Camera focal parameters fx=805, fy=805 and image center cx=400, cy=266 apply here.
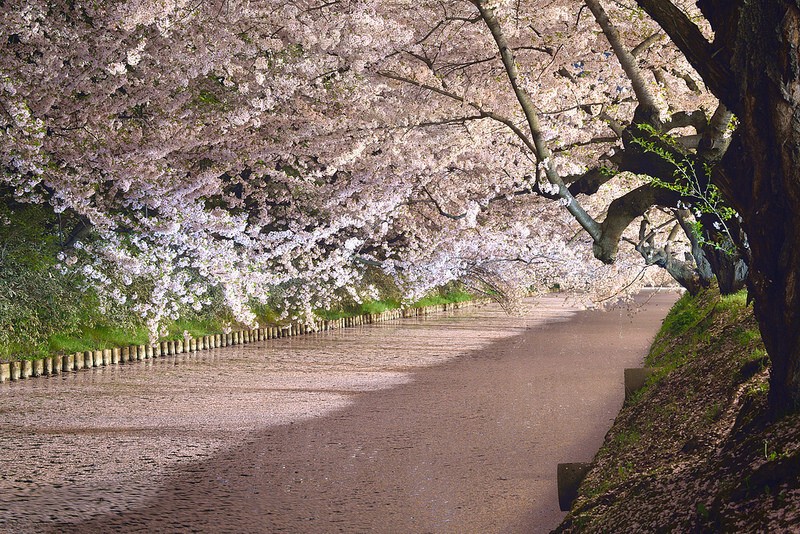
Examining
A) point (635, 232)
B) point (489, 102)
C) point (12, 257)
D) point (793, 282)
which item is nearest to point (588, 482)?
point (793, 282)

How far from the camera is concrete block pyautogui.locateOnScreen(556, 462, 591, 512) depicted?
22.9 feet

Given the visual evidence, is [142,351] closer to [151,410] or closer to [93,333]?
[93,333]

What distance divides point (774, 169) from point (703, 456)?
2.20m

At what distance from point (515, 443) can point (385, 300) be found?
87.2 feet

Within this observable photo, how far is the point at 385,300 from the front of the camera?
36.9 m

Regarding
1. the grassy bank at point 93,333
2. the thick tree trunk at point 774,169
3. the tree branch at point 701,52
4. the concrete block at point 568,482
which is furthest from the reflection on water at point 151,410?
A: the tree branch at point 701,52

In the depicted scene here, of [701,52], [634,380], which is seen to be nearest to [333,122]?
[634,380]

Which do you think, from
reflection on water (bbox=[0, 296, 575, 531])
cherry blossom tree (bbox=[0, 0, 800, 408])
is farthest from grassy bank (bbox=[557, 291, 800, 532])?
reflection on water (bbox=[0, 296, 575, 531])

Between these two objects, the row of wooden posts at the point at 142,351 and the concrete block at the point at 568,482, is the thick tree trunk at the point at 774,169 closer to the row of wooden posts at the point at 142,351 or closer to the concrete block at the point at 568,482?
the concrete block at the point at 568,482

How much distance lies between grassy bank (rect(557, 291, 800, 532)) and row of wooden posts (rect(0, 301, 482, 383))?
1163cm

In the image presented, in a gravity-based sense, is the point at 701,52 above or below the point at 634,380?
above

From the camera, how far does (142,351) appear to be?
19484 mm

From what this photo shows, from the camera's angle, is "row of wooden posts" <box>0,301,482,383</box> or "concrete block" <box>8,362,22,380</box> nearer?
"concrete block" <box>8,362,22,380</box>

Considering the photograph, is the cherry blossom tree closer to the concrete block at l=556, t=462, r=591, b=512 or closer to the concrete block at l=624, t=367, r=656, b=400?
the concrete block at l=624, t=367, r=656, b=400
